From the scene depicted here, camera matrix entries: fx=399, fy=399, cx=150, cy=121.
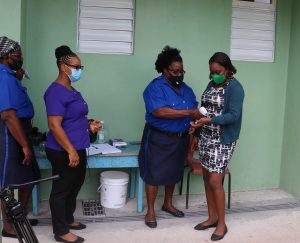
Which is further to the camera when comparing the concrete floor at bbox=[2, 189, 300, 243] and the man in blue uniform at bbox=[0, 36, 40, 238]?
the concrete floor at bbox=[2, 189, 300, 243]

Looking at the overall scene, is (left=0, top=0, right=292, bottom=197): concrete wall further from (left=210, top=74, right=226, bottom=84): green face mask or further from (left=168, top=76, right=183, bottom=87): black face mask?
(left=210, top=74, right=226, bottom=84): green face mask

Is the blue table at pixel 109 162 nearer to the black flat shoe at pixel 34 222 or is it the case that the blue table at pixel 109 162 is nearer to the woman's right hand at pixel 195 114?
the black flat shoe at pixel 34 222

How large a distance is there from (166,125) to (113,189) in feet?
3.09

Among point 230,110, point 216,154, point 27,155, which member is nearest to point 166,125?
point 216,154

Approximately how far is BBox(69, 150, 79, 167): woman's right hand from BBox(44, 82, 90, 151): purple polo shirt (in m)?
0.10

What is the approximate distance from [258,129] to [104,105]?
6.06 feet

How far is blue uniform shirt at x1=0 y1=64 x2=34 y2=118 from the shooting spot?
113 inches

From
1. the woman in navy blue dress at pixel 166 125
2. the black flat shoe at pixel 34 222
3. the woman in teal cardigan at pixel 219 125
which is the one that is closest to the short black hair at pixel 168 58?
the woman in navy blue dress at pixel 166 125

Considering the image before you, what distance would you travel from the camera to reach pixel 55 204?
10.2ft

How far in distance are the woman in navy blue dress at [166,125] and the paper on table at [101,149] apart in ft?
0.89

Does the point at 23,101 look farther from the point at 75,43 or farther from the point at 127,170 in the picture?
the point at 127,170

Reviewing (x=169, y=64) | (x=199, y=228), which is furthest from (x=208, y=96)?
(x=199, y=228)

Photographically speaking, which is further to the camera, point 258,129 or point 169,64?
point 258,129

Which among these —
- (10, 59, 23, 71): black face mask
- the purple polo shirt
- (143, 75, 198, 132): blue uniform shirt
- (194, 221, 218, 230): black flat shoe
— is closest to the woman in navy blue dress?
(143, 75, 198, 132): blue uniform shirt
